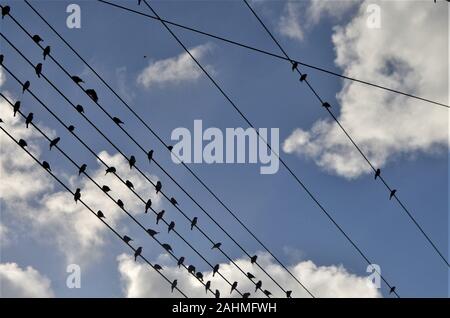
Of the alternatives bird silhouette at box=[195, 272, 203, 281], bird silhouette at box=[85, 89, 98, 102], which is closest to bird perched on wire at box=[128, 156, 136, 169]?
bird silhouette at box=[85, 89, 98, 102]

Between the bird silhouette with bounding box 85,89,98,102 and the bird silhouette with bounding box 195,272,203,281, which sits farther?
the bird silhouette with bounding box 195,272,203,281

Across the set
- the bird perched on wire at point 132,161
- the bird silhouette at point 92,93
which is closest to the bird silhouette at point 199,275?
the bird perched on wire at point 132,161

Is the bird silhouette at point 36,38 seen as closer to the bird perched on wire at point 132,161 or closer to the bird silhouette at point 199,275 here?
the bird perched on wire at point 132,161

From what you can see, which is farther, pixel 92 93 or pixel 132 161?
pixel 132 161

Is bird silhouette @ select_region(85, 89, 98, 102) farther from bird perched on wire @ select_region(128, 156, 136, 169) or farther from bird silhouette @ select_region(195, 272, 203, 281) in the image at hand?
bird silhouette @ select_region(195, 272, 203, 281)

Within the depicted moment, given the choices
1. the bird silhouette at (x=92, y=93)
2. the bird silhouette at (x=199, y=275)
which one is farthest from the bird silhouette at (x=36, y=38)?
the bird silhouette at (x=199, y=275)

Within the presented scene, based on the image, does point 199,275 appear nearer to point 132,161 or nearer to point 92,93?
point 132,161

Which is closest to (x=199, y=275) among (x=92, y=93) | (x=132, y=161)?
(x=132, y=161)

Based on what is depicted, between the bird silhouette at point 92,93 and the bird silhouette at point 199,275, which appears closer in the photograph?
the bird silhouette at point 92,93

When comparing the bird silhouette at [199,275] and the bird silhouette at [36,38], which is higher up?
the bird silhouette at [36,38]
